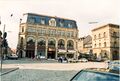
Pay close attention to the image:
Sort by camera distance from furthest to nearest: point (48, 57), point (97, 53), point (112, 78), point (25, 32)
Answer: point (97, 53), point (48, 57), point (25, 32), point (112, 78)

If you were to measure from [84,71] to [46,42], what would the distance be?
211 feet

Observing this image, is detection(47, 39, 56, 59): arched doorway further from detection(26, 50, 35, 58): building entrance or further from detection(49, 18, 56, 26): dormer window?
detection(26, 50, 35, 58): building entrance

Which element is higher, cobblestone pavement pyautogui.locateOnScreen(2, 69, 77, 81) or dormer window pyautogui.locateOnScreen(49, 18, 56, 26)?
dormer window pyautogui.locateOnScreen(49, 18, 56, 26)

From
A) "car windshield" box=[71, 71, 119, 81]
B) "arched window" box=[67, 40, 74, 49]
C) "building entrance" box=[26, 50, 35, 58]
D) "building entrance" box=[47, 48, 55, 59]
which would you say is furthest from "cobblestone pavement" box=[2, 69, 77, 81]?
"arched window" box=[67, 40, 74, 49]

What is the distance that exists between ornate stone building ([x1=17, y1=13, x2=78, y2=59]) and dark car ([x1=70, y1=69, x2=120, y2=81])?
61572 mm

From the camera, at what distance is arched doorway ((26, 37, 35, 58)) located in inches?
2665

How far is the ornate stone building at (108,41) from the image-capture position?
7112 centimetres

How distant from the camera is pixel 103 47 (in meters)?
73.2

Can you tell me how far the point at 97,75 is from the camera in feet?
19.5

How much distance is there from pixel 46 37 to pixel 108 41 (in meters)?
18.1

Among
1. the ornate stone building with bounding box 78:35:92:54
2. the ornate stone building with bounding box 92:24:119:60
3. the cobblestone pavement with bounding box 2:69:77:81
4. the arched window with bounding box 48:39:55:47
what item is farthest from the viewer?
the ornate stone building with bounding box 78:35:92:54

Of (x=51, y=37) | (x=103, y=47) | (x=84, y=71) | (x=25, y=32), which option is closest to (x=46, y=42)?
(x=51, y=37)

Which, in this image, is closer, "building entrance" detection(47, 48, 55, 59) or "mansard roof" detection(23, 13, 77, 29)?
"mansard roof" detection(23, 13, 77, 29)

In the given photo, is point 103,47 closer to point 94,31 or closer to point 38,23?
point 94,31
